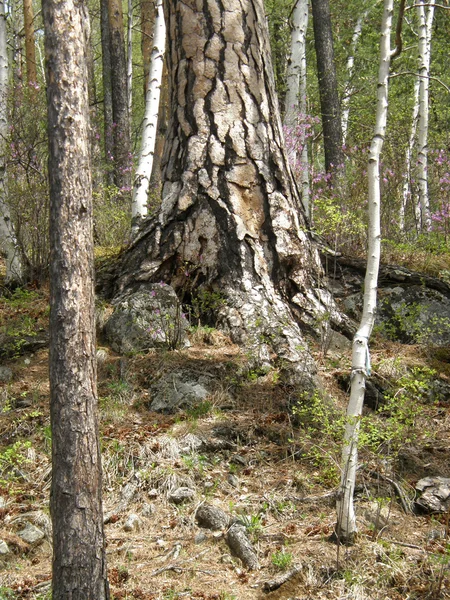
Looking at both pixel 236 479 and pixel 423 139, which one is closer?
pixel 236 479

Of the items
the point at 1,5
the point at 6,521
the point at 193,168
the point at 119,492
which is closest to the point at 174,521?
the point at 119,492

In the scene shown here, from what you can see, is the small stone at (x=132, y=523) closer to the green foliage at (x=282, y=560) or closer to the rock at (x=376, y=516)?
the green foliage at (x=282, y=560)

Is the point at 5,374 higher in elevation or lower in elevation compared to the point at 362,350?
lower

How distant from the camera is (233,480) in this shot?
3910 millimetres

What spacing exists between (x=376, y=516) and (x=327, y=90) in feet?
25.8

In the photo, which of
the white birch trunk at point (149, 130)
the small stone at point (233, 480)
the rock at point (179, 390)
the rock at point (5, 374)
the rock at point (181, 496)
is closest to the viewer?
the rock at point (181, 496)

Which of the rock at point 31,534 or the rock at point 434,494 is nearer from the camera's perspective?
the rock at point 31,534

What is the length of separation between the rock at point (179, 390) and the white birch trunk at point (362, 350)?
141cm

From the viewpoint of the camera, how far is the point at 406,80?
16.3 meters

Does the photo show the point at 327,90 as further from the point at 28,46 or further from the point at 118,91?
the point at 28,46

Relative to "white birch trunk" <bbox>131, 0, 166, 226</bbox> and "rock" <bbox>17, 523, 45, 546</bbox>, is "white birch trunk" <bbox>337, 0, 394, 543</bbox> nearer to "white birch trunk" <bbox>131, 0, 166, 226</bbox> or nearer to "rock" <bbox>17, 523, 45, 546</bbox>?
"rock" <bbox>17, 523, 45, 546</bbox>

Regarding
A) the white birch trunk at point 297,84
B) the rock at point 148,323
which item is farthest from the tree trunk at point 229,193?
the white birch trunk at point 297,84

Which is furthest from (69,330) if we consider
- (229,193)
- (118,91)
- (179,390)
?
(118,91)

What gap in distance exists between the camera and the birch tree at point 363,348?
322 centimetres
